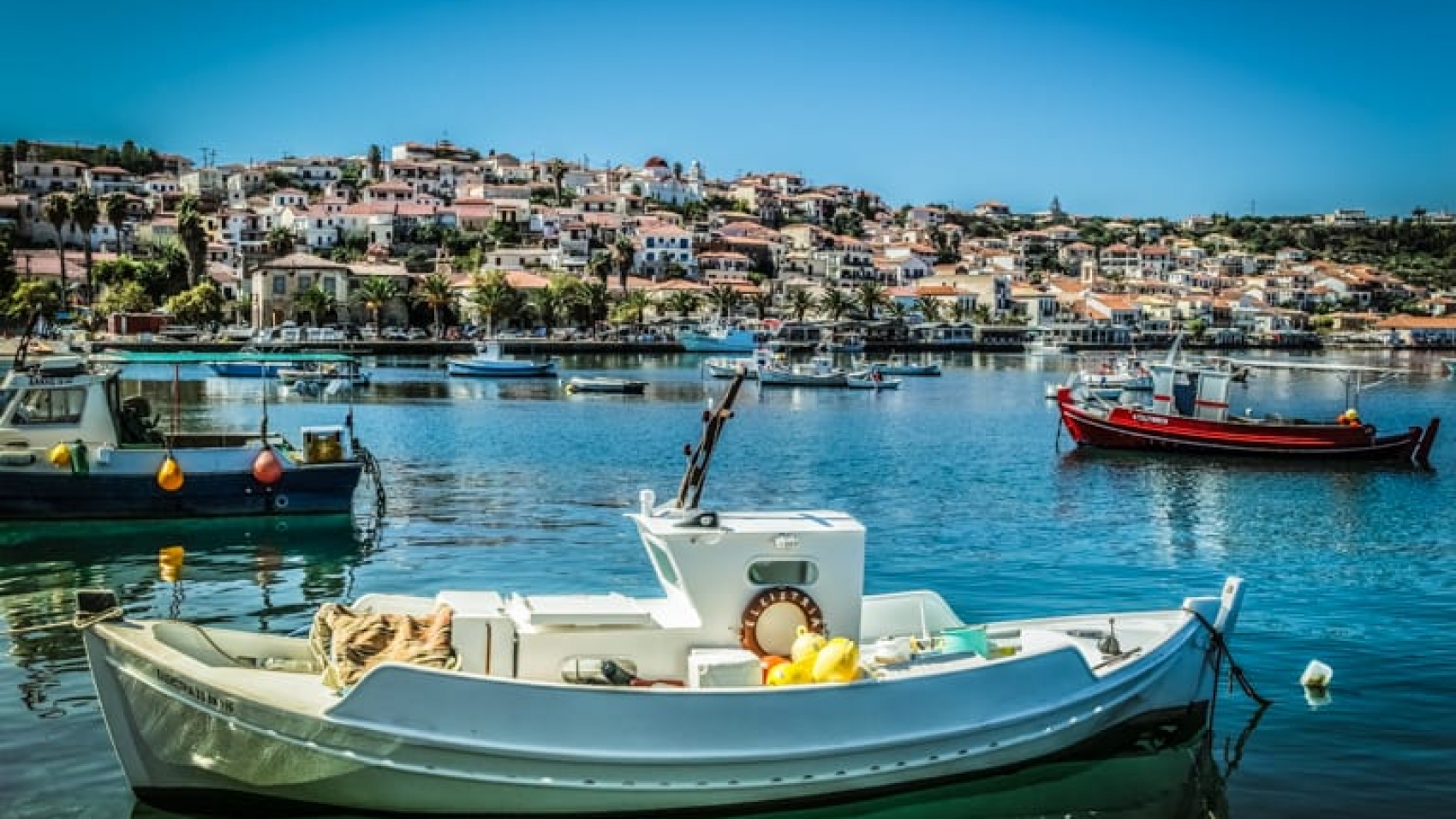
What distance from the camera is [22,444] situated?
72.7ft

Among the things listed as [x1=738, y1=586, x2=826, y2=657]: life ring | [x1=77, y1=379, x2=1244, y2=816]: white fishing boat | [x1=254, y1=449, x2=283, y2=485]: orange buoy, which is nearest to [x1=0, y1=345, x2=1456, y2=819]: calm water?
[x1=77, y1=379, x2=1244, y2=816]: white fishing boat

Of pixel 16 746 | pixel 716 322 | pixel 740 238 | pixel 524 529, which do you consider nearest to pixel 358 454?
pixel 524 529

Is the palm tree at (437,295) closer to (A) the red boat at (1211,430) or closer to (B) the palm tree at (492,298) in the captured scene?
(B) the palm tree at (492,298)

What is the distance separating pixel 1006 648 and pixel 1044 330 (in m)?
136

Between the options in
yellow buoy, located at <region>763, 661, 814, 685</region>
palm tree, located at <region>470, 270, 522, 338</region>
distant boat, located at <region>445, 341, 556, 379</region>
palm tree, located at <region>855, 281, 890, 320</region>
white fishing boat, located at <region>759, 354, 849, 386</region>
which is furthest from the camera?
palm tree, located at <region>855, 281, 890, 320</region>

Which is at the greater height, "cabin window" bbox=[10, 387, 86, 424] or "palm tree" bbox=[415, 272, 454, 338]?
"palm tree" bbox=[415, 272, 454, 338]

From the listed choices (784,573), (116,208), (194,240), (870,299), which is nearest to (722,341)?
(870,299)

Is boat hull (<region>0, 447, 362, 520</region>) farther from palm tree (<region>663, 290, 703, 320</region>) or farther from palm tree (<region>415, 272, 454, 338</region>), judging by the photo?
palm tree (<region>663, 290, 703, 320</region>)

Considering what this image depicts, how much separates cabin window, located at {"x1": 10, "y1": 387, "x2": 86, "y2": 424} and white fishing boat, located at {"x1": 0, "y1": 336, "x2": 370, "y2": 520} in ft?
0.05

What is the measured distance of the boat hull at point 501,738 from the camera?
933 cm

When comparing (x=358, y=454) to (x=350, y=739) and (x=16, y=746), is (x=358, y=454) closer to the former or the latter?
(x=16, y=746)

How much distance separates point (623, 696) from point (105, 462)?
53.3 ft

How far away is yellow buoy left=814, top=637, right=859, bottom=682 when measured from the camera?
33.1 feet

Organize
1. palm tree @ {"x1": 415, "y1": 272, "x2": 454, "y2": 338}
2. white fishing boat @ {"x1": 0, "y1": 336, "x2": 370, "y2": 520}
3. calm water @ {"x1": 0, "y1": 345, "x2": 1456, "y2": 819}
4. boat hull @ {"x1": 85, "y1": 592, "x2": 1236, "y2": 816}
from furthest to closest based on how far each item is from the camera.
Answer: palm tree @ {"x1": 415, "y1": 272, "x2": 454, "y2": 338}, white fishing boat @ {"x1": 0, "y1": 336, "x2": 370, "y2": 520}, calm water @ {"x1": 0, "y1": 345, "x2": 1456, "y2": 819}, boat hull @ {"x1": 85, "y1": 592, "x2": 1236, "y2": 816}
